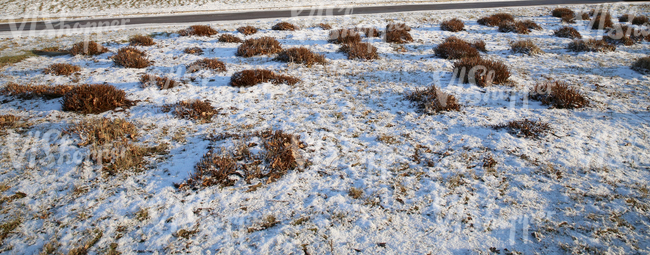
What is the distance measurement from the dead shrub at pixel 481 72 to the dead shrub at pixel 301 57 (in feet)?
12.9

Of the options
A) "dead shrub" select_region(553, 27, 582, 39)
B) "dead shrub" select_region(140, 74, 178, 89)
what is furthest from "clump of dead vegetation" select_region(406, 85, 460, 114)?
"dead shrub" select_region(553, 27, 582, 39)

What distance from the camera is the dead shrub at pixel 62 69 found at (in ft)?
25.5

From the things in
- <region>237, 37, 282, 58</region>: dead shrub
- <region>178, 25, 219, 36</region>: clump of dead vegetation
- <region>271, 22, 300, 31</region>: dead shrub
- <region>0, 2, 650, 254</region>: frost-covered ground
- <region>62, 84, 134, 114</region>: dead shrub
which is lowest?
<region>0, 2, 650, 254</region>: frost-covered ground

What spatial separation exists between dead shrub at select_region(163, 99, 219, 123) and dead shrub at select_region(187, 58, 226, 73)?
7.24 feet

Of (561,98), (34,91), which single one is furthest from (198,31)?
(561,98)

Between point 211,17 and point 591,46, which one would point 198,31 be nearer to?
point 211,17

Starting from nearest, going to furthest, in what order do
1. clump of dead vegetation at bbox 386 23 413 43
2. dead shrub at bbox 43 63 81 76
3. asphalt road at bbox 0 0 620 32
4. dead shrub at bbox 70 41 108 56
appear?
dead shrub at bbox 43 63 81 76
dead shrub at bbox 70 41 108 56
clump of dead vegetation at bbox 386 23 413 43
asphalt road at bbox 0 0 620 32

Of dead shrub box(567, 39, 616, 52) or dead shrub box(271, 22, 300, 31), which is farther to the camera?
dead shrub box(271, 22, 300, 31)

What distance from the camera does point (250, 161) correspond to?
15.0 feet

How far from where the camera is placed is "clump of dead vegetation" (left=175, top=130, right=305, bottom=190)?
4195 millimetres

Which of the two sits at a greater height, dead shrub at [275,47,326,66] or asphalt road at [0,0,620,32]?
asphalt road at [0,0,620,32]

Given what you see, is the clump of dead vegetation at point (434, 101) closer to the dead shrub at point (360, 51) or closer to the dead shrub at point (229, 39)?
the dead shrub at point (360, 51)

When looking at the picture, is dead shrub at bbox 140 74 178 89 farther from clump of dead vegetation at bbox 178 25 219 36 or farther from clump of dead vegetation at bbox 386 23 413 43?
clump of dead vegetation at bbox 386 23 413 43

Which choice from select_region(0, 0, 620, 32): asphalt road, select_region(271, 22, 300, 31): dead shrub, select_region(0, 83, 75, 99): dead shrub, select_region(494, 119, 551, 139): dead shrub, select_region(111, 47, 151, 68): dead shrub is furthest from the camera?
select_region(0, 0, 620, 32): asphalt road
